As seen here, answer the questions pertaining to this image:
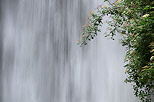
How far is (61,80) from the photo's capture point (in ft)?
59.8

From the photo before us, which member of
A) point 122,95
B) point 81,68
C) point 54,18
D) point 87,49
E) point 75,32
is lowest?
point 122,95

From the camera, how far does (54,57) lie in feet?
63.2

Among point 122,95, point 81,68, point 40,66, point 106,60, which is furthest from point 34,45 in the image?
point 122,95

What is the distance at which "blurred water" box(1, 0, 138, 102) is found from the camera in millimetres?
15664

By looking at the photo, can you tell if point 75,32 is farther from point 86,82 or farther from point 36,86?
point 36,86

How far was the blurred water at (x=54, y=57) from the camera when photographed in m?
15.7

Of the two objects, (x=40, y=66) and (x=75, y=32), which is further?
(x=40, y=66)

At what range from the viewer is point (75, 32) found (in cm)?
1858

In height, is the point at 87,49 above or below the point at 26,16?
below

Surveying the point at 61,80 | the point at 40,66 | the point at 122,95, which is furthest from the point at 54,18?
the point at 122,95

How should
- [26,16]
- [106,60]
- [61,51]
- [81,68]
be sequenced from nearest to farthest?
[106,60] < [81,68] < [61,51] < [26,16]

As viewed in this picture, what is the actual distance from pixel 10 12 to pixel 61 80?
28.3 feet

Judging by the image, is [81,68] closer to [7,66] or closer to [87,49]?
[87,49]

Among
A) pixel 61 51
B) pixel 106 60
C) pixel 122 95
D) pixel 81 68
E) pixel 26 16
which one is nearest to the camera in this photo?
pixel 122 95
